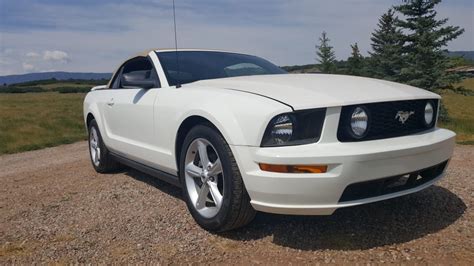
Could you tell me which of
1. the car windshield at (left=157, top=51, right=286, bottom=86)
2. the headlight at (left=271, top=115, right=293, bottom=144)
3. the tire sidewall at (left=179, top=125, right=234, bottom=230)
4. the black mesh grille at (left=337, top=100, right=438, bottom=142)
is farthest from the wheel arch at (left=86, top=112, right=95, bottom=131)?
the black mesh grille at (left=337, top=100, right=438, bottom=142)

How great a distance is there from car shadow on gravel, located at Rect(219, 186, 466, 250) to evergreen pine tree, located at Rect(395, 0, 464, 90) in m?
17.8

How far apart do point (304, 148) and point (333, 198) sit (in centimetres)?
36

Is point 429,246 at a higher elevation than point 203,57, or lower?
lower

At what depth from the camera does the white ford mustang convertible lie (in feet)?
7.91

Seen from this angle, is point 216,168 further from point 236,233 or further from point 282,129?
point 282,129

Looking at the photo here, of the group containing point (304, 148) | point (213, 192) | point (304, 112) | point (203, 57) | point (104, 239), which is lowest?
point (104, 239)

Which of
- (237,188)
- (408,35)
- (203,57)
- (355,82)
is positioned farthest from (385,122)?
(408,35)

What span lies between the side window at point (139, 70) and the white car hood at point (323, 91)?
0.82 meters

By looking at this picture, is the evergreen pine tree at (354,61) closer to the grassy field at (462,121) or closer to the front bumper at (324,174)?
the grassy field at (462,121)

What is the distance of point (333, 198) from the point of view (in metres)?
2.43

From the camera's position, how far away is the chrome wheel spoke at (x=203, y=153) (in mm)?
3004

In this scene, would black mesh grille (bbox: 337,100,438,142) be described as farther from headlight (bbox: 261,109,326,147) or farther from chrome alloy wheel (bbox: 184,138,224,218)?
chrome alloy wheel (bbox: 184,138,224,218)

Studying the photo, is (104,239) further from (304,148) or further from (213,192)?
(304,148)

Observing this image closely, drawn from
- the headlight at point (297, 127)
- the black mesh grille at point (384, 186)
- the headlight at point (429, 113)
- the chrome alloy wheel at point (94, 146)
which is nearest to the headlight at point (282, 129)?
the headlight at point (297, 127)
